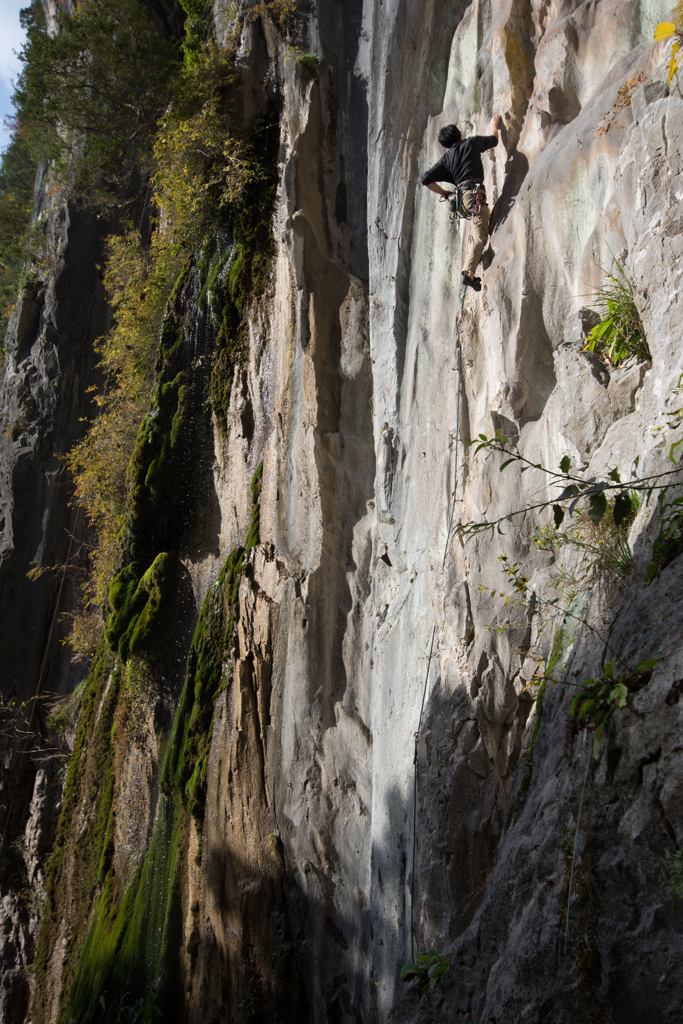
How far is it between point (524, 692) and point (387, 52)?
23.0 feet

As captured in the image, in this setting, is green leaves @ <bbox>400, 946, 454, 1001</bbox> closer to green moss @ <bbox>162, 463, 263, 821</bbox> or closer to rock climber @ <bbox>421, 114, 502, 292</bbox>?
green moss @ <bbox>162, 463, 263, 821</bbox>

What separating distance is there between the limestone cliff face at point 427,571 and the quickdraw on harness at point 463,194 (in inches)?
6.6

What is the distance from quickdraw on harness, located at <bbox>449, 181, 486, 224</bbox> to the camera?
19.9 ft

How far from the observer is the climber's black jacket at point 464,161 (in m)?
6.04

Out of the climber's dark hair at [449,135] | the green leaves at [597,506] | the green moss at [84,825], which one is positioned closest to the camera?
the green leaves at [597,506]

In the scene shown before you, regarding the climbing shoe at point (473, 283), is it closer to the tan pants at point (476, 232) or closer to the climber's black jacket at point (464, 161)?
the tan pants at point (476, 232)

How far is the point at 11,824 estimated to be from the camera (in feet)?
43.8

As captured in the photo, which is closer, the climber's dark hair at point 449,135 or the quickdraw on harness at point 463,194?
the quickdraw on harness at point 463,194

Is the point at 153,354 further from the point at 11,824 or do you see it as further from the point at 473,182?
the point at 11,824

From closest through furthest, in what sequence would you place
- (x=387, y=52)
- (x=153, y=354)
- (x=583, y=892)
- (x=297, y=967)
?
(x=583, y=892)
(x=297, y=967)
(x=387, y=52)
(x=153, y=354)

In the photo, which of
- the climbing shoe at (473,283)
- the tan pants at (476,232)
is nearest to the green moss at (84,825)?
the climbing shoe at (473,283)

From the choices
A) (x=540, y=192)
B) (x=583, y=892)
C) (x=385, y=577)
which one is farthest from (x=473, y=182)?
(x=583, y=892)

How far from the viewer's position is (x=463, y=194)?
6.18 meters

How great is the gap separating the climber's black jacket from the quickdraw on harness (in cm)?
4
